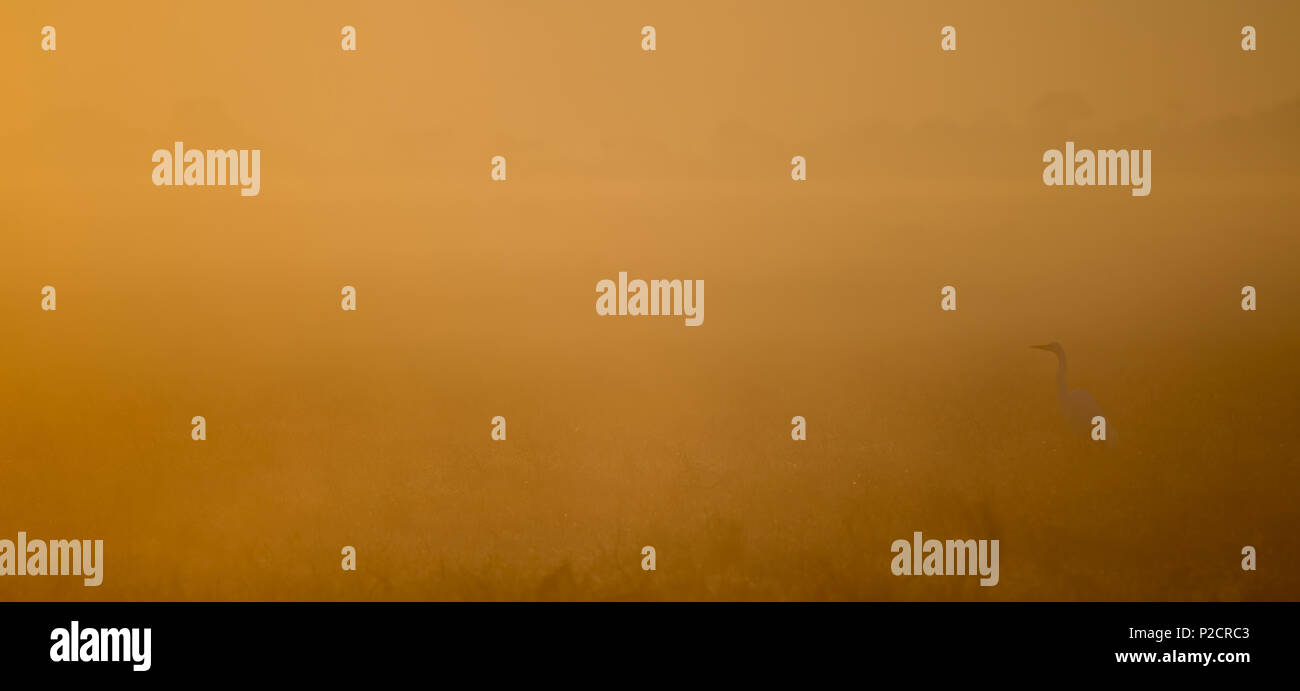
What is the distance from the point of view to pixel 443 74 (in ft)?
19.7

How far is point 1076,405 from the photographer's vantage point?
601cm

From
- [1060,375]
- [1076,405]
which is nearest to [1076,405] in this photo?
[1076,405]

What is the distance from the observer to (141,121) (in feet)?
19.6

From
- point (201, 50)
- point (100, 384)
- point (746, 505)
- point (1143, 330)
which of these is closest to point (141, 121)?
point (201, 50)

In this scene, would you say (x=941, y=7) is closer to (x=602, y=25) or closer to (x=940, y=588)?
(x=602, y=25)

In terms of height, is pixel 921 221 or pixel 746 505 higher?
pixel 921 221

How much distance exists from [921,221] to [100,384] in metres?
3.26

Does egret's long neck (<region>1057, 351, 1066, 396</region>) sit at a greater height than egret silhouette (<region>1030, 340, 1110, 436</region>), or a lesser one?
greater

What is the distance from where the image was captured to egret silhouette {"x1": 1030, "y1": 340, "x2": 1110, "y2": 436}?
19.7 ft

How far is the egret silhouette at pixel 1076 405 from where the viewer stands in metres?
6.01

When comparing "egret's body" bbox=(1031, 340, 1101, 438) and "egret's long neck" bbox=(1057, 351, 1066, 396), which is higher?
"egret's long neck" bbox=(1057, 351, 1066, 396)

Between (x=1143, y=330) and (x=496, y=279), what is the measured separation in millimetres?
2536

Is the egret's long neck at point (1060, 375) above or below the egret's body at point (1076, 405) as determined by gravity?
above

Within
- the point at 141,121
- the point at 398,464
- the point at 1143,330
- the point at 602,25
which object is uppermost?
the point at 602,25
